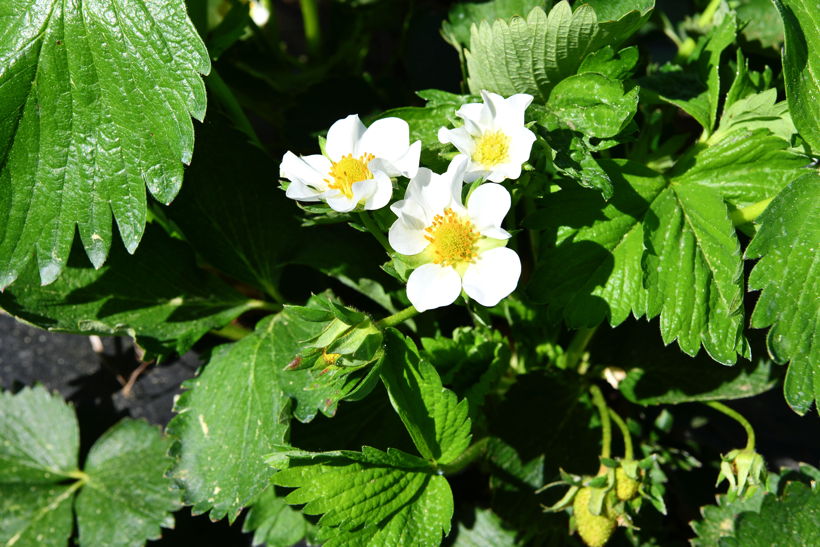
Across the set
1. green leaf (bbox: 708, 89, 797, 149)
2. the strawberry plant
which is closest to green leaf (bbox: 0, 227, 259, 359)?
the strawberry plant

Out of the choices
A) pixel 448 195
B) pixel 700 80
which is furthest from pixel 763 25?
pixel 448 195

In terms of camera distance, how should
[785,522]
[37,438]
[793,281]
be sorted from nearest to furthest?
[793,281], [785,522], [37,438]

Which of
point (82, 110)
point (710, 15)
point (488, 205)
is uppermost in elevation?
point (82, 110)

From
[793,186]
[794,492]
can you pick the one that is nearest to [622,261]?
[793,186]

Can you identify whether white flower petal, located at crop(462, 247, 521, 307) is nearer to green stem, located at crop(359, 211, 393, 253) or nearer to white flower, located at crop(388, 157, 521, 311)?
white flower, located at crop(388, 157, 521, 311)

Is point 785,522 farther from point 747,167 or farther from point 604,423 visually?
point 747,167

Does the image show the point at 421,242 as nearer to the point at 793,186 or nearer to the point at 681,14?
the point at 793,186

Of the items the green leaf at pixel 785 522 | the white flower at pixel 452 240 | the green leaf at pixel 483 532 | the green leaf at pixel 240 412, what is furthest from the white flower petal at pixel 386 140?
the green leaf at pixel 785 522
